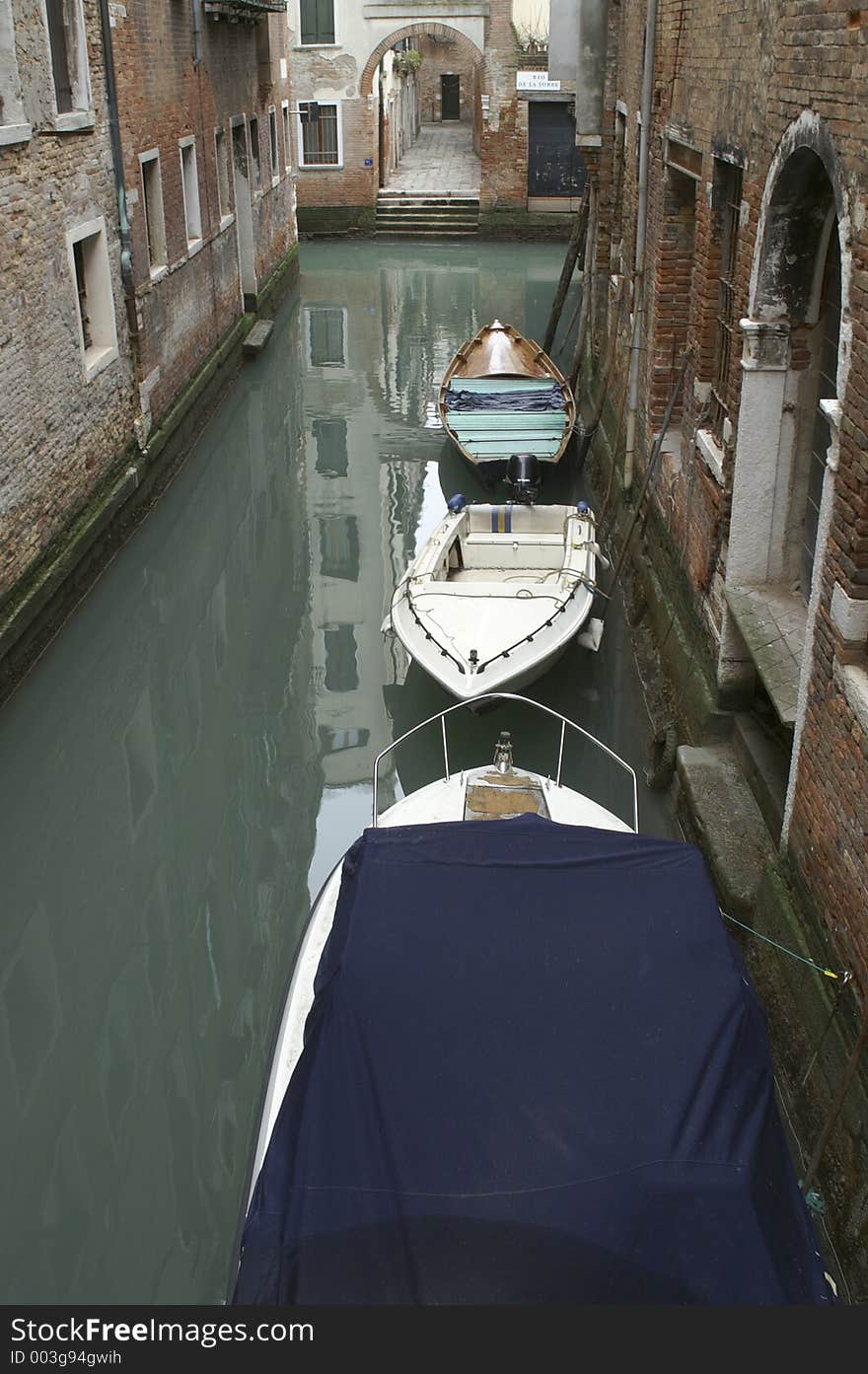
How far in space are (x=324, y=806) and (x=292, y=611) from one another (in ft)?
8.83

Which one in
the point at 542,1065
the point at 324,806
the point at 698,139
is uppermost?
the point at 698,139

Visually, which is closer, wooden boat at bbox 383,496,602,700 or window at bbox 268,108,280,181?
wooden boat at bbox 383,496,602,700

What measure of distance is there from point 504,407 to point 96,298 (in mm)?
3675

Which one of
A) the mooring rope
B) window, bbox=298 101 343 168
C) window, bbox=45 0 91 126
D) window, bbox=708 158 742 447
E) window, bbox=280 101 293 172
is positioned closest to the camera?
the mooring rope

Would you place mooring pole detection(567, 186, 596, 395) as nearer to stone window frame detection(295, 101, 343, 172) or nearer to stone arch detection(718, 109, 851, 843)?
stone arch detection(718, 109, 851, 843)

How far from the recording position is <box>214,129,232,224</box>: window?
15.3m

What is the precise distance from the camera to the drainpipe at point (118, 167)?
1000cm

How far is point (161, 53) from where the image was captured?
12.2m

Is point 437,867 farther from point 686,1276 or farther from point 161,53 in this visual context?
point 161,53

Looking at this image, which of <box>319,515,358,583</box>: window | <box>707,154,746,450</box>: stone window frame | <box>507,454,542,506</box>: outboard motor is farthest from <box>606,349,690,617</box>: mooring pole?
<box>319,515,358,583</box>: window

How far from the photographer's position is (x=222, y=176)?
51.5 feet

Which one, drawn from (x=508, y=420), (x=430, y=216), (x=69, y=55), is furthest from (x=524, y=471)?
(x=430, y=216)

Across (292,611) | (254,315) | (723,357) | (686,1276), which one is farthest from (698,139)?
(254,315)

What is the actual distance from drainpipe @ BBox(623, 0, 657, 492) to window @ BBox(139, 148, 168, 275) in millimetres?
4493
